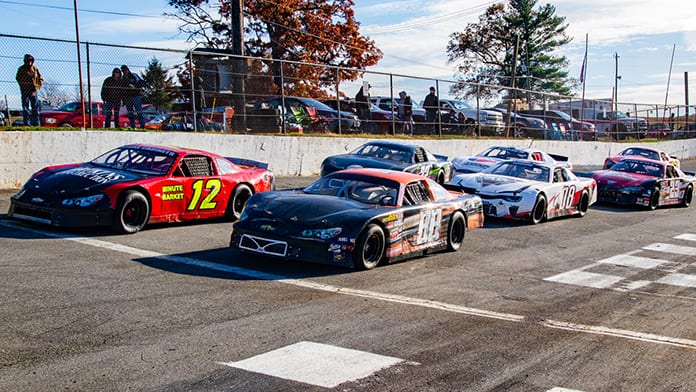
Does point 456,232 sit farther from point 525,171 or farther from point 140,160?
point 525,171

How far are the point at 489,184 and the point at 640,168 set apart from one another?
27.4ft

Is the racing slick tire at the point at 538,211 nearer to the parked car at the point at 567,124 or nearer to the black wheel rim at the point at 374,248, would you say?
the black wheel rim at the point at 374,248

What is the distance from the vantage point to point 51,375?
5230 mm

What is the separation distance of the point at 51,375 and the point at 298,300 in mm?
3173

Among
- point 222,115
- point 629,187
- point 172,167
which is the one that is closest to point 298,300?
point 172,167

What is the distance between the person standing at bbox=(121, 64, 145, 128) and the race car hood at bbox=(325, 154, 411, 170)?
178 inches

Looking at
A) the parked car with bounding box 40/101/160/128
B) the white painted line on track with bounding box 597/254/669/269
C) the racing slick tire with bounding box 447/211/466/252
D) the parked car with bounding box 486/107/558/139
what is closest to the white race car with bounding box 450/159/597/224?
the white painted line on track with bounding box 597/254/669/269

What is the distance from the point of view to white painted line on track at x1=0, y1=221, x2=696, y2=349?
748 cm

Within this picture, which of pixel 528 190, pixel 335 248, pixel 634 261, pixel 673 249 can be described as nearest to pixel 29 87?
pixel 335 248

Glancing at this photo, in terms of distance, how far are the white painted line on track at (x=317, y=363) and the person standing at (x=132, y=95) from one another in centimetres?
1257

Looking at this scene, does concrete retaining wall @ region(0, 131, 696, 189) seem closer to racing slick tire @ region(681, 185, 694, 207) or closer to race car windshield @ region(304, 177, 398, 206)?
race car windshield @ region(304, 177, 398, 206)

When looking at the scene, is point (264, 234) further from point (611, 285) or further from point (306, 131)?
point (306, 131)

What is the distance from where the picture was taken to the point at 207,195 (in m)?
12.9

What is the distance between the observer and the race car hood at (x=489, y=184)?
635 inches
